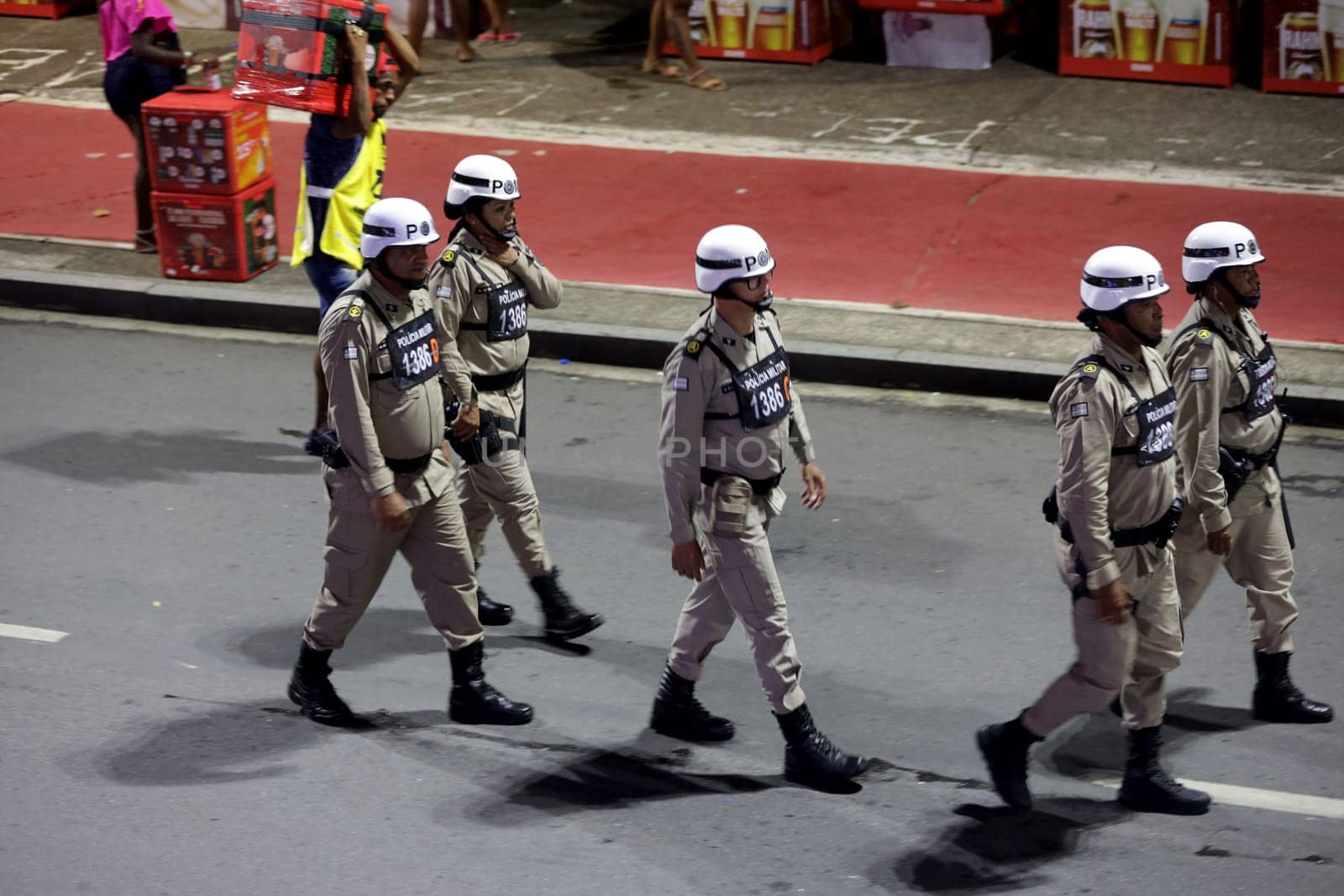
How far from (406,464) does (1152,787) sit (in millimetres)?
2797

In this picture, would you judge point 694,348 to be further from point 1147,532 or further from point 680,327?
point 680,327

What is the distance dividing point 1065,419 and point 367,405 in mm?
2382

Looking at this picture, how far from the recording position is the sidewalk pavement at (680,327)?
990 cm

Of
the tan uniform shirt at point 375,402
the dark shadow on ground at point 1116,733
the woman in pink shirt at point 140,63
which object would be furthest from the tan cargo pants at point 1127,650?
the woman in pink shirt at point 140,63

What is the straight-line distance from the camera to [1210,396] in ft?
20.0

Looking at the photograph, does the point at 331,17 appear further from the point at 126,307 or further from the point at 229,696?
the point at 229,696

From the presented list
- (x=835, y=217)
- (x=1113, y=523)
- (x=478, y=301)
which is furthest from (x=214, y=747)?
(x=835, y=217)

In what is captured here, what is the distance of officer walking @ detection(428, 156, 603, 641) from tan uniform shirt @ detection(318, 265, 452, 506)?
480 millimetres

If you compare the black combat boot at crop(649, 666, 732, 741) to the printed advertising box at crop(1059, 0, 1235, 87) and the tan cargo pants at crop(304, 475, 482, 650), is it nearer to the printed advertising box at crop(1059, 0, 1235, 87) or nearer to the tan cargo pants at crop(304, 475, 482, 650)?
the tan cargo pants at crop(304, 475, 482, 650)

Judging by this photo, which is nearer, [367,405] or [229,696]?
[367,405]

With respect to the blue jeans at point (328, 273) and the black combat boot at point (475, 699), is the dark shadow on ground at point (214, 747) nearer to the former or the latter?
the black combat boot at point (475, 699)

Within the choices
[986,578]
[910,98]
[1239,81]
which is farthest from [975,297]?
[1239,81]

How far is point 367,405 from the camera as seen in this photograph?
6.16 meters

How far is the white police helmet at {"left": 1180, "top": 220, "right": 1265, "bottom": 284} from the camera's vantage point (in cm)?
617
